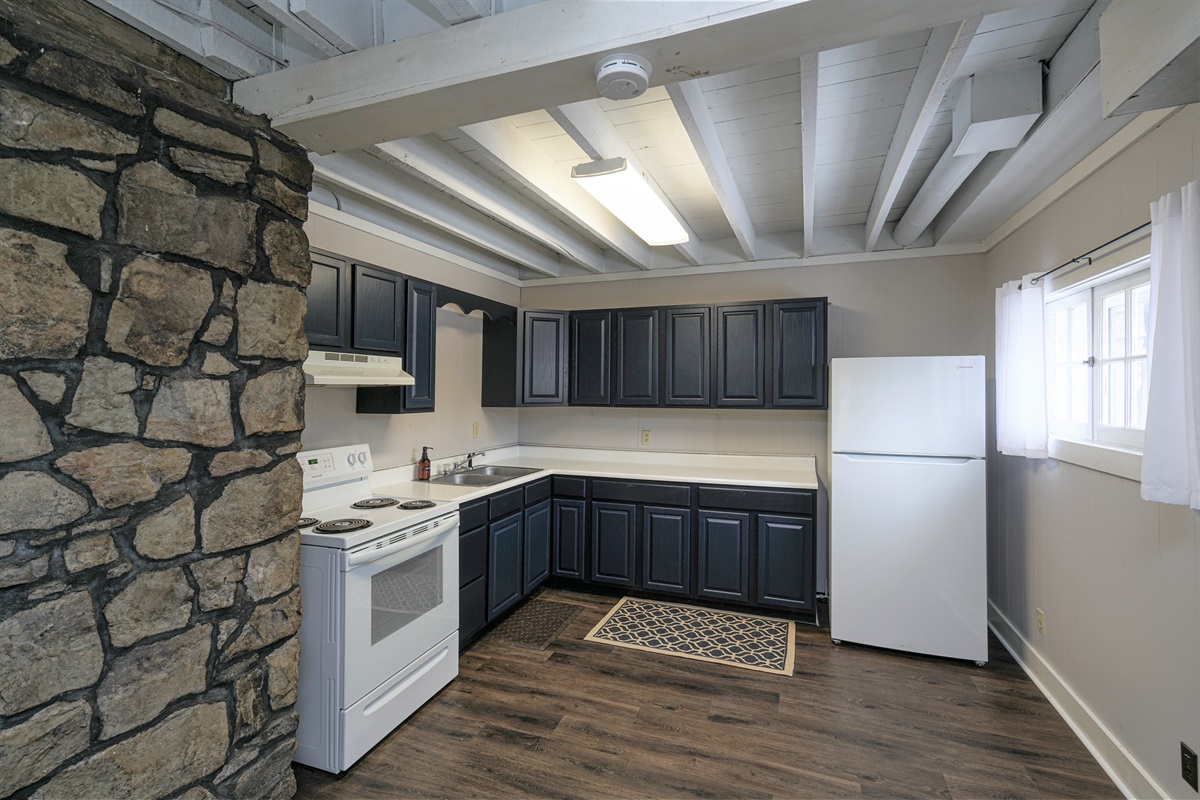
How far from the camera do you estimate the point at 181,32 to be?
1.52 metres

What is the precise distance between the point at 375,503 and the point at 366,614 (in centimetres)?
66

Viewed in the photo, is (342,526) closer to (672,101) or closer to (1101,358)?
(672,101)

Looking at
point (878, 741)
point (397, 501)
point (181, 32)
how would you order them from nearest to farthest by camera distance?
point (181, 32)
point (878, 741)
point (397, 501)

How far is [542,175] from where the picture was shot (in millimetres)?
2688

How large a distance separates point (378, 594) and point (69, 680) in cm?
101

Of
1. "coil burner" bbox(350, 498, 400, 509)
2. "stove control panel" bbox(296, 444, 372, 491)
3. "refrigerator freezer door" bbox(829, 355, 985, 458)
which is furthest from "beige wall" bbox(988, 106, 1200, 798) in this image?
"stove control panel" bbox(296, 444, 372, 491)

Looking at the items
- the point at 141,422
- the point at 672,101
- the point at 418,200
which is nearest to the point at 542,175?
the point at 418,200

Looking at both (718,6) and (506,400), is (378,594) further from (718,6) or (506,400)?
(718,6)

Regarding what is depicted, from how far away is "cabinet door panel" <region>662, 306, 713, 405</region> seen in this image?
3.95 meters

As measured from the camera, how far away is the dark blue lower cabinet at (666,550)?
3.71m

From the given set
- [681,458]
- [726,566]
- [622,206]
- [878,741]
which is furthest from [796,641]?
[622,206]

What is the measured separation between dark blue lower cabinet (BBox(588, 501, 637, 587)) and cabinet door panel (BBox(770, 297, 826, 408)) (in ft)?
4.25

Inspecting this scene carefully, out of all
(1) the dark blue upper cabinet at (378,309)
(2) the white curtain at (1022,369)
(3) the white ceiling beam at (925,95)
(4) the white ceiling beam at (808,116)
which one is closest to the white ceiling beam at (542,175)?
(1) the dark blue upper cabinet at (378,309)

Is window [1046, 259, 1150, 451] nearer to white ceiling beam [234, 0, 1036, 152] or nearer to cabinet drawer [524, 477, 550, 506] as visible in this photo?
white ceiling beam [234, 0, 1036, 152]
